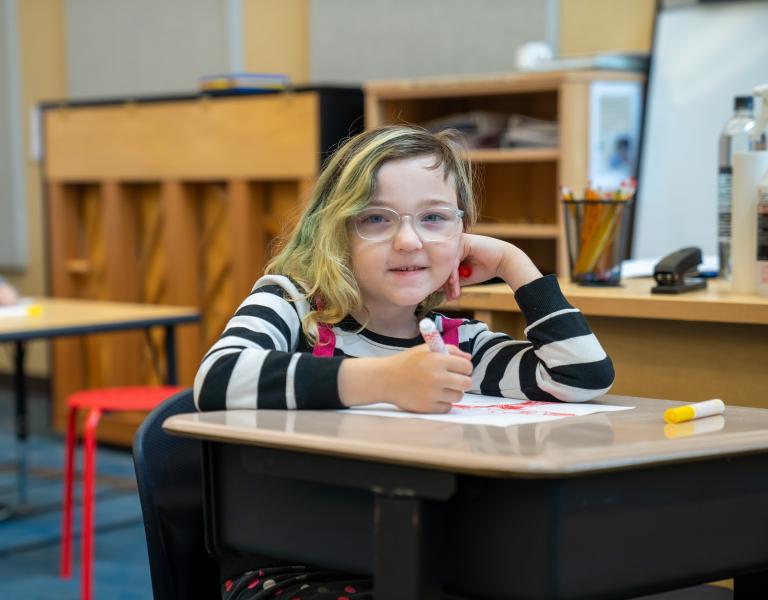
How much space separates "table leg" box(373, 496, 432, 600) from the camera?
1.09m

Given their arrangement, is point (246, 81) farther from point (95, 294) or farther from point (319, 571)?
point (319, 571)

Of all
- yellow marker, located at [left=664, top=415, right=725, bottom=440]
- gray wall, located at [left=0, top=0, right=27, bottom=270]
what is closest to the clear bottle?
yellow marker, located at [left=664, top=415, right=725, bottom=440]

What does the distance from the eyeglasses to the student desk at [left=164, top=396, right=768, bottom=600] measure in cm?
33

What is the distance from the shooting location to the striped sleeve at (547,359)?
1.55 metres

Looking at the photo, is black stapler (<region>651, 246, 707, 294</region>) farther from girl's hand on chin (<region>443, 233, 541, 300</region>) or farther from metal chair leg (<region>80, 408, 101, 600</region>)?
metal chair leg (<region>80, 408, 101, 600</region>)

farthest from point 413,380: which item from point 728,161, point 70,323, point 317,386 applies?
point 70,323

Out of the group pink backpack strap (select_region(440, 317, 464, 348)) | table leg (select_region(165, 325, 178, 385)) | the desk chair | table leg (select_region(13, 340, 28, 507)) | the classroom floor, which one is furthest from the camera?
table leg (select_region(13, 340, 28, 507))

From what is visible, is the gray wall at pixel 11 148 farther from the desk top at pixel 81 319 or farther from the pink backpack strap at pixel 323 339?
the pink backpack strap at pixel 323 339

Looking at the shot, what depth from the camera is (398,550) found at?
3.60 ft

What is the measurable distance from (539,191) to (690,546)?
3.06 meters

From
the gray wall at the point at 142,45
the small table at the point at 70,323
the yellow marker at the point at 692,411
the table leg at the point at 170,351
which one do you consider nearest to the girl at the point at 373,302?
the yellow marker at the point at 692,411

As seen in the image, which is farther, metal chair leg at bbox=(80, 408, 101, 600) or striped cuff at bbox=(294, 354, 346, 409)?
metal chair leg at bbox=(80, 408, 101, 600)

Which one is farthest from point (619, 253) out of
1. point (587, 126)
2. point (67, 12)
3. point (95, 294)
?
point (67, 12)

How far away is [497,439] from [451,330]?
599mm
